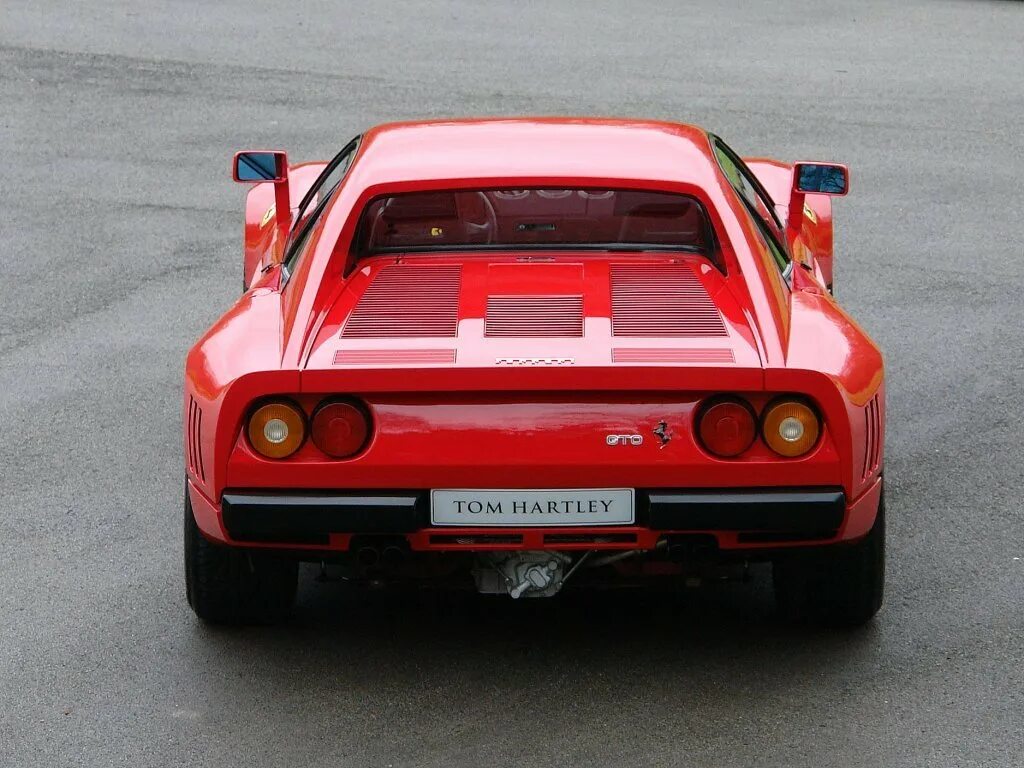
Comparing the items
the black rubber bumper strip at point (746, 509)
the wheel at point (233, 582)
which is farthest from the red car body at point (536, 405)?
the wheel at point (233, 582)

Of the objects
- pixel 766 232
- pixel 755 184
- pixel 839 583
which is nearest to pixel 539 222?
pixel 766 232

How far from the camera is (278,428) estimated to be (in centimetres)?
433

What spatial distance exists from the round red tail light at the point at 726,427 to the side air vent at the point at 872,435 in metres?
0.35

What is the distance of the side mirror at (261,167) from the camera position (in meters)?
6.25

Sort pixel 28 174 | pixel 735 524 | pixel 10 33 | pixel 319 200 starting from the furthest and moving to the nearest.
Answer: pixel 10 33, pixel 28 174, pixel 319 200, pixel 735 524

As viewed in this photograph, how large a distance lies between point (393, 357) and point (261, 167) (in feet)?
7.10

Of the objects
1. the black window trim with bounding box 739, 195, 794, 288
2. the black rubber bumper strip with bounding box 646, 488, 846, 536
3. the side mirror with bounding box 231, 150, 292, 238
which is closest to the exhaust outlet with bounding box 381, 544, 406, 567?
the black rubber bumper strip with bounding box 646, 488, 846, 536

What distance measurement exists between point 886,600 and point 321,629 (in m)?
1.69

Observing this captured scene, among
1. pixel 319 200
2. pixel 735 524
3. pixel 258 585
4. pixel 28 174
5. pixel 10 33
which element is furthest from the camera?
pixel 10 33

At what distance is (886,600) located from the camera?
5254 mm

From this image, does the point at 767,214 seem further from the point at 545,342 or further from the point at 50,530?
the point at 50,530

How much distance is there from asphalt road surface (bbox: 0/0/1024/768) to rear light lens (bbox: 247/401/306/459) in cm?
72

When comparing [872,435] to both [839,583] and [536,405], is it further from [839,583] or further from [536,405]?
[536,405]

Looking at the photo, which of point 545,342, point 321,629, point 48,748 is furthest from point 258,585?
point 545,342
